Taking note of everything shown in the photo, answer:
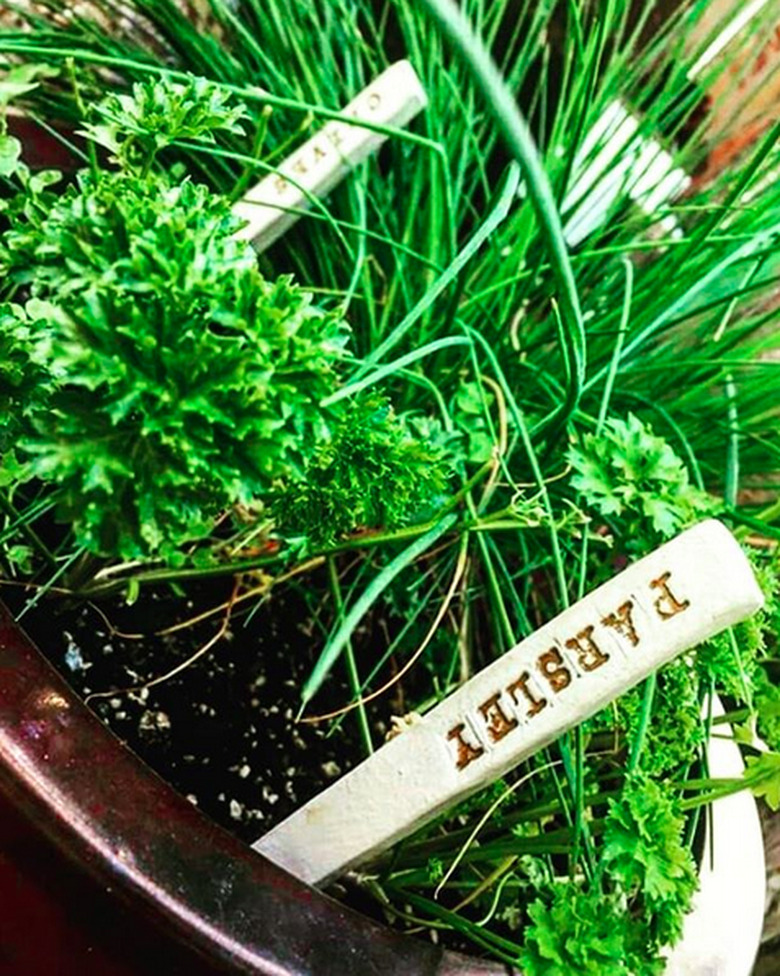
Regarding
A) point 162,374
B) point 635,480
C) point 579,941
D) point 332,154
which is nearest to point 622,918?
point 579,941

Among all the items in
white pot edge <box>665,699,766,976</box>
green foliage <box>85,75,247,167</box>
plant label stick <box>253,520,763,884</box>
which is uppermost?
green foliage <box>85,75,247,167</box>

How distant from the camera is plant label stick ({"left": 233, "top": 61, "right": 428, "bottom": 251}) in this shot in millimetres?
740

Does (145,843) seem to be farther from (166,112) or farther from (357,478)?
(166,112)

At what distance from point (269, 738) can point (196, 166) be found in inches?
19.5

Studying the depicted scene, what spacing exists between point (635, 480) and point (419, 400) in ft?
0.88

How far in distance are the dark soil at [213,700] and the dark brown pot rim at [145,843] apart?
0.15 m

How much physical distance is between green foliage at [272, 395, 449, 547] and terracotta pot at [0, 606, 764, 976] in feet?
0.46

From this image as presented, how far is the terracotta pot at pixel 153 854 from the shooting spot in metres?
0.50

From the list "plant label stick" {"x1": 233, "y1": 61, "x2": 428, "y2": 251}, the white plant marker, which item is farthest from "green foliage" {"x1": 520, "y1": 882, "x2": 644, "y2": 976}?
the white plant marker

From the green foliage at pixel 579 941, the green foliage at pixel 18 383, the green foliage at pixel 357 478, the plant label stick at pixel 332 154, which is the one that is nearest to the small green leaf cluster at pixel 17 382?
the green foliage at pixel 18 383

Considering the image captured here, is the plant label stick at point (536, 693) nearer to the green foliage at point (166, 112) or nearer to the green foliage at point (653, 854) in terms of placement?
the green foliage at point (653, 854)

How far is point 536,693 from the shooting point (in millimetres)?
535

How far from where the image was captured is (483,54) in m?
0.35

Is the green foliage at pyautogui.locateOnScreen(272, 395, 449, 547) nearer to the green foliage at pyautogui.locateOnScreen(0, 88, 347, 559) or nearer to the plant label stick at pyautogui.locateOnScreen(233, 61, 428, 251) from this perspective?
the green foliage at pyautogui.locateOnScreen(0, 88, 347, 559)
